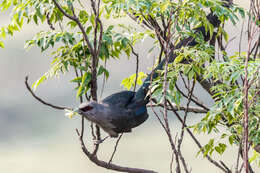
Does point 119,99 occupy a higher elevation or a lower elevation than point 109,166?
higher

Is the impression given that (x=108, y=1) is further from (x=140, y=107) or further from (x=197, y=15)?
(x=140, y=107)

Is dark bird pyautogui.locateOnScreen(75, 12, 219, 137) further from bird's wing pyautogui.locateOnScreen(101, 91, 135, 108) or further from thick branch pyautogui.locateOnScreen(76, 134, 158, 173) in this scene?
thick branch pyautogui.locateOnScreen(76, 134, 158, 173)

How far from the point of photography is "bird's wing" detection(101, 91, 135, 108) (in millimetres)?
2590

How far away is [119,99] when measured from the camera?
261 cm

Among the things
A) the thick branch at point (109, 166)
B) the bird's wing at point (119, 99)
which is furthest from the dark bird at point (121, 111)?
the thick branch at point (109, 166)

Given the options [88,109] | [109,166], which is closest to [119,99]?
[88,109]

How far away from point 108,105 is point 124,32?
459mm

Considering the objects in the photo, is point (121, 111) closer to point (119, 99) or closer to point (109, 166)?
point (119, 99)

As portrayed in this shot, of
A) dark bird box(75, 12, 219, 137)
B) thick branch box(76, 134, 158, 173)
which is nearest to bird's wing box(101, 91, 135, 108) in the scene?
dark bird box(75, 12, 219, 137)

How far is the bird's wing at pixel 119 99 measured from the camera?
8.50 feet

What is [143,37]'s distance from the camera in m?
2.55

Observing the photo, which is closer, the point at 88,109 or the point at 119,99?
the point at 88,109

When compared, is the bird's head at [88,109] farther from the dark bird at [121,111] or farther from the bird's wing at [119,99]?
the bird's wing at [119,99]

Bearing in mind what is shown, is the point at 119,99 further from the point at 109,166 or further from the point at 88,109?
the point at 109,166
